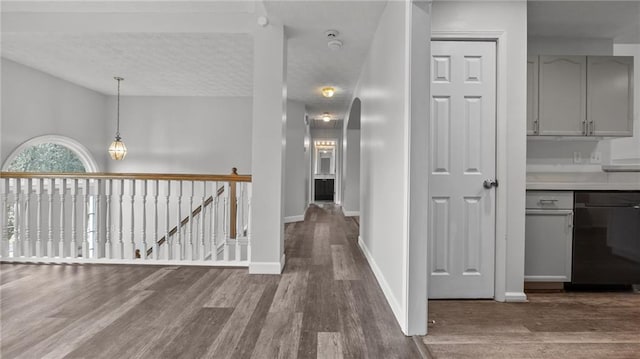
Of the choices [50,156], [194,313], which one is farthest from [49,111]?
[194,313]

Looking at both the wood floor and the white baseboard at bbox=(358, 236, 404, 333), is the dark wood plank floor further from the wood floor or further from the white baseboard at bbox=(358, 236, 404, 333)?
the wood floor

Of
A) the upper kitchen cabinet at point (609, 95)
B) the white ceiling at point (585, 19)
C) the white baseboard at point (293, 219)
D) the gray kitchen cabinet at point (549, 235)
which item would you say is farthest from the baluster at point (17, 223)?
the upper kitchen cabinet at point (609, 95)

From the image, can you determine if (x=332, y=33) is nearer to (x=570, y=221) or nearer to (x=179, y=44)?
(x=179, y=44)

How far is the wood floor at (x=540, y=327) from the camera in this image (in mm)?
1715

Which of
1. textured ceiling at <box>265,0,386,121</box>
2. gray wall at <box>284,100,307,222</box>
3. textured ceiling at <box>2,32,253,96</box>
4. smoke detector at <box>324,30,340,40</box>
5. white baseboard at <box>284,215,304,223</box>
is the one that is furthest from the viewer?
gray wall at <box>284,100,307,222</box>

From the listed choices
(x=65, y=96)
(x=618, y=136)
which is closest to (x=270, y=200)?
(x=618, y=136)

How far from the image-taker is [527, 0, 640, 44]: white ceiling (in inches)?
98.8

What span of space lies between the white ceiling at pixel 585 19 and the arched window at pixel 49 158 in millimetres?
5380

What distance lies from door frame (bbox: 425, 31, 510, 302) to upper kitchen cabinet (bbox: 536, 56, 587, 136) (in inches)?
24.3

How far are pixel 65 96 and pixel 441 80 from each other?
610cm

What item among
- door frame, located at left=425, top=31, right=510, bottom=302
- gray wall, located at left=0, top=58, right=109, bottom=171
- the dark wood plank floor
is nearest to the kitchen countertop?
door frame, located at left=425, top=31, right=510, bottom=302

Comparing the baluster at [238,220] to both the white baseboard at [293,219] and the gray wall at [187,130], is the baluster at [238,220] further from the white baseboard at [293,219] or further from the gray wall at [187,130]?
the gray wall at [187,130]

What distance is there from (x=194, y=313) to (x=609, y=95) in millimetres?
3811

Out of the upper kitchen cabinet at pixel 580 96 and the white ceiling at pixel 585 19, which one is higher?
the white ceiling at pixel 585 19
